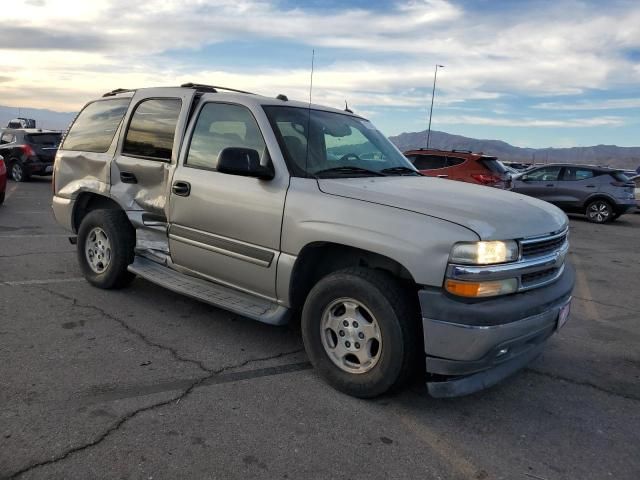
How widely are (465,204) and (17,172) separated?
16432mm

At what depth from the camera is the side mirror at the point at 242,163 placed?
12.3 ft

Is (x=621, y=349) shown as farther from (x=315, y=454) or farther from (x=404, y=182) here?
(x=315, y=454)

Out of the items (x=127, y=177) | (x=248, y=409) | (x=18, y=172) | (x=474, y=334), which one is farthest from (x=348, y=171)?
(x=18, y=172)

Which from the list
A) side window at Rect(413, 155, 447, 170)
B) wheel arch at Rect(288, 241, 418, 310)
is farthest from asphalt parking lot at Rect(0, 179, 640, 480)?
side window at Rect(413, 155, 447, 170)

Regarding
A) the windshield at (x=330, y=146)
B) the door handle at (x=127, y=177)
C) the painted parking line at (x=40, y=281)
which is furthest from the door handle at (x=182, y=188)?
the painted parking line at (x=40, y=281)

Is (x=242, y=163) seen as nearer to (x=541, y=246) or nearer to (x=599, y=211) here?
(x=541, y=246)

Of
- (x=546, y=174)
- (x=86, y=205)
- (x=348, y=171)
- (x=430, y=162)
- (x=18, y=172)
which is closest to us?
(x=348, y=171)

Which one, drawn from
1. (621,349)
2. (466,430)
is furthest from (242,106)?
(621,349)

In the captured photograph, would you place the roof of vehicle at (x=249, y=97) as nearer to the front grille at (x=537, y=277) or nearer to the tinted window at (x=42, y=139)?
the front grille at (x=537, y=277)

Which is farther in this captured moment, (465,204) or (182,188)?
(182,188)

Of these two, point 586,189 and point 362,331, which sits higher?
point 586,189

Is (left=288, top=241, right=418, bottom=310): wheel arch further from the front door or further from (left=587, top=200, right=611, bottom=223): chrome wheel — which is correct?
(left=587, top=200, right=611, bottom=223): chrome wheel

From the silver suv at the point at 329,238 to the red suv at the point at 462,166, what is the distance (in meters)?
8.49

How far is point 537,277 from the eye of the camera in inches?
136
